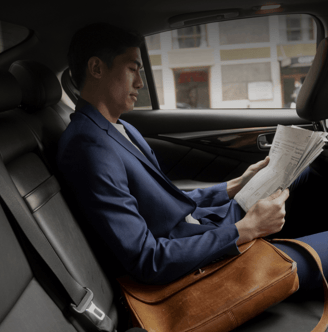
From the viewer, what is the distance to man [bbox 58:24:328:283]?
36.4 inches

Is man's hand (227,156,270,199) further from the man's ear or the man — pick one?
the man's ear

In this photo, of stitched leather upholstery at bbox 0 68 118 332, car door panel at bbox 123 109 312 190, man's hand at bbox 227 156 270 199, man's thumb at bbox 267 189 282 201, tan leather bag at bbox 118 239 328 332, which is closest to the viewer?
stitched leather upholstery at bbox 0 68 118 332

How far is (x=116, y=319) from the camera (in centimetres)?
93

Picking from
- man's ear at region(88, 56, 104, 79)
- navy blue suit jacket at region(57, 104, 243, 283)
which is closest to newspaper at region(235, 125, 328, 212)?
navy blue suit jacket at region(57, 104, 243, 283)

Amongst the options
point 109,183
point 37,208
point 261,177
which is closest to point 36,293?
point 37,208

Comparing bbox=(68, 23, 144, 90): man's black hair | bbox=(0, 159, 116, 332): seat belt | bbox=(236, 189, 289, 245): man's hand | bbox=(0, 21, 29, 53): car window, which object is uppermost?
bbox=(0, 21, 29, 53): car window

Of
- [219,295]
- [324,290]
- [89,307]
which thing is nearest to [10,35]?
[89,307]

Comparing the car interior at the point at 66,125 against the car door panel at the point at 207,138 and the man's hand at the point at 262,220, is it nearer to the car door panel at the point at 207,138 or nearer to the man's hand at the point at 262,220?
the car door panel at the point at 207,138

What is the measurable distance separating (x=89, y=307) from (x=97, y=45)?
2.80ft

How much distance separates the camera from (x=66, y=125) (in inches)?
52.4

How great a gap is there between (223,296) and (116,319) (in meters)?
0.30

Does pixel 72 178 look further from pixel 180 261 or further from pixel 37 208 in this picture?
pixel 180 261

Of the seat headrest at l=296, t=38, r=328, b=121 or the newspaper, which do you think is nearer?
the newspaper

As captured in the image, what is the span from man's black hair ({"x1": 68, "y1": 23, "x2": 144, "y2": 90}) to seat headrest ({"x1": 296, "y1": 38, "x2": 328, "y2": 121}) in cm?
77
